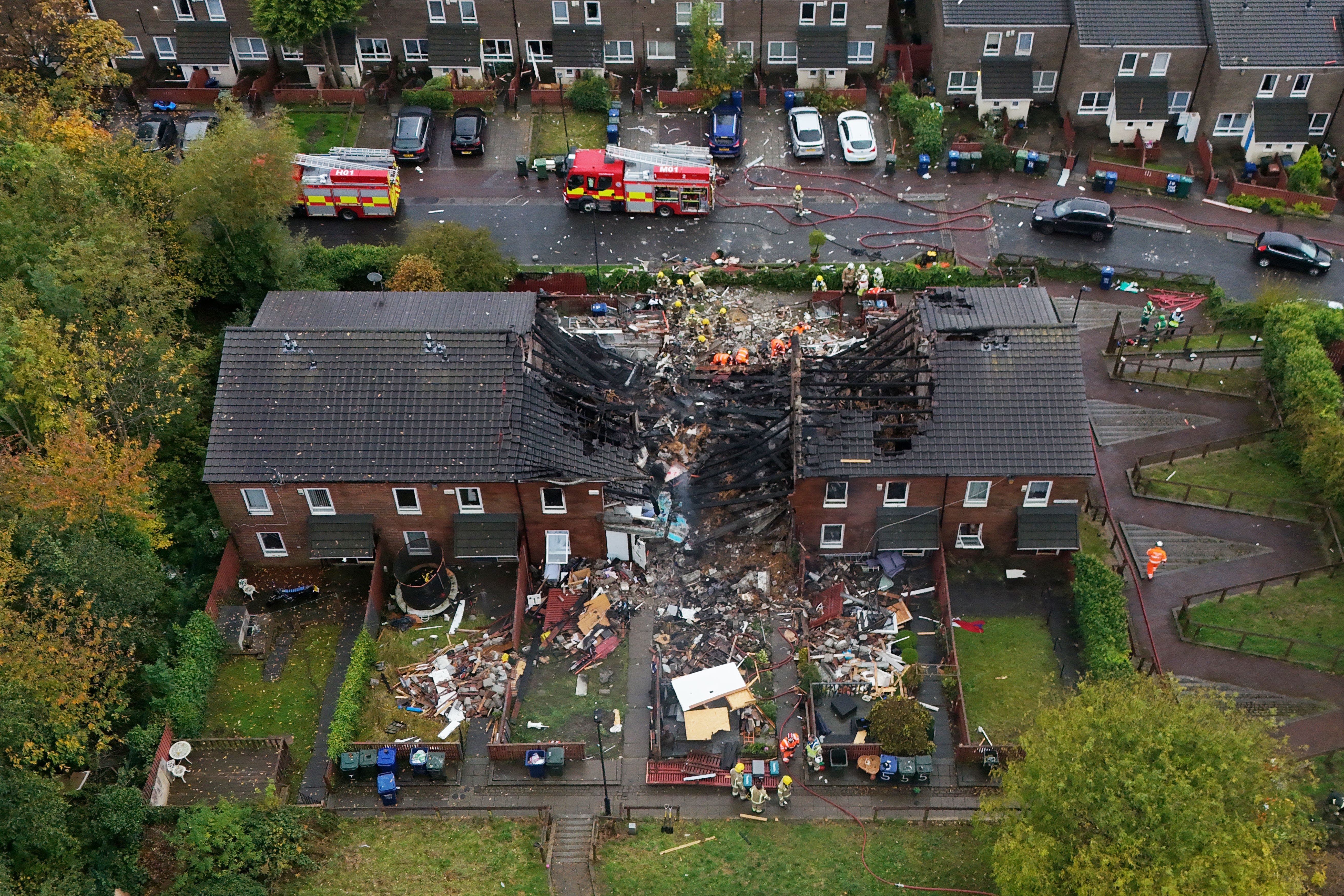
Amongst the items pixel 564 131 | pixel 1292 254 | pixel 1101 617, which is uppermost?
pixel 564 131

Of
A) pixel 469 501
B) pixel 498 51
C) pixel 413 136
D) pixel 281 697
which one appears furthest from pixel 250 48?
pixel 281 697

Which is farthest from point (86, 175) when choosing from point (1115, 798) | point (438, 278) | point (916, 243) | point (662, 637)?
point (1115, 798)

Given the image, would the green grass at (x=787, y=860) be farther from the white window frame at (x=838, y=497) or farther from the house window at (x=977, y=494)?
the house window at (x=977, y=494)

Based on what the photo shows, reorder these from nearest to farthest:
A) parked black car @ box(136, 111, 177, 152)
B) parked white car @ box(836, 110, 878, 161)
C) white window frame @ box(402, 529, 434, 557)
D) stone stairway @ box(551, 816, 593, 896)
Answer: stone stairway @ box(551, 816, 593, 896) < white window frame @ box(402, 529, 434, 557) < parked black car @ box(136, 111, 177, 152) < parked white car @ box(836, 110, 878, 161)

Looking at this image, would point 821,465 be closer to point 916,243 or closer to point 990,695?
point 990,695

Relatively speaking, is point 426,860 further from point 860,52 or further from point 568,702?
point 860,52

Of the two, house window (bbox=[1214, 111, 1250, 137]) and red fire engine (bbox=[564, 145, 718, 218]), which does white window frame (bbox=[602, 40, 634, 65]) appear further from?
house window (bbox=[1214, 111, 1250, 137])

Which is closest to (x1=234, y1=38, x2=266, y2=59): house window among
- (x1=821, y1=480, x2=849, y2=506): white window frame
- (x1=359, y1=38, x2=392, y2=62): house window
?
(x1=359, y1=38, x2=392, y2=62): house window
